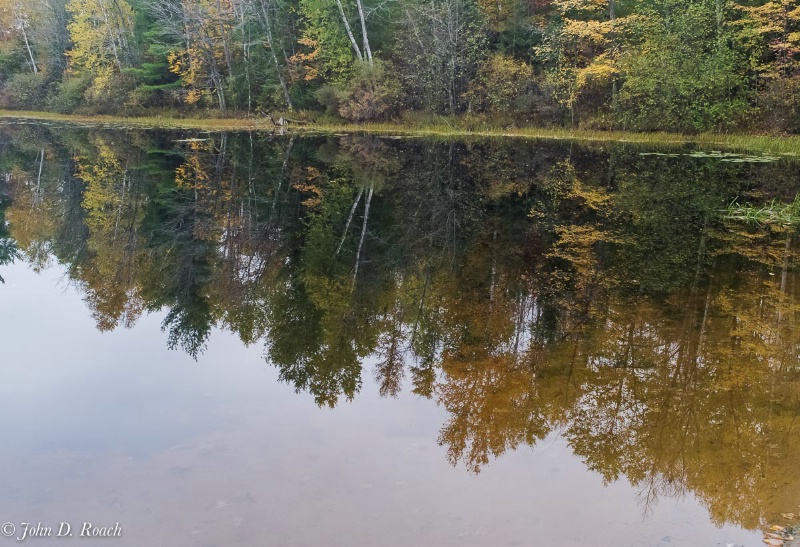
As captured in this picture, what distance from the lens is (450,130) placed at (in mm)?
35219

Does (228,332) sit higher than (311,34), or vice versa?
(311,34)

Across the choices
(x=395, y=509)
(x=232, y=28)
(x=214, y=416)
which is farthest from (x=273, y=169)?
(x=232, y=28)

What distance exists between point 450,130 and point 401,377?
30749 mm

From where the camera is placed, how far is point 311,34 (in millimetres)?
40406

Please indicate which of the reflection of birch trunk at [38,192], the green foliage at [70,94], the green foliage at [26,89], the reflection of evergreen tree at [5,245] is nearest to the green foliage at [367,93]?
the reflection of birch trunk at [38,192]

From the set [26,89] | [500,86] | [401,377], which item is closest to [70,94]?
[26,89]

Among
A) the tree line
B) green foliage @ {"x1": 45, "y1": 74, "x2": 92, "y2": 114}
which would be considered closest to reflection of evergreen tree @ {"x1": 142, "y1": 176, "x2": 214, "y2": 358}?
the tree line

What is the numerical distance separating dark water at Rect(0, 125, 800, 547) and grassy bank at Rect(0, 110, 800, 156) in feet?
53.0

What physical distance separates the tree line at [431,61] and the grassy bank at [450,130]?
71 cm

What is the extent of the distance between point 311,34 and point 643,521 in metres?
40.9

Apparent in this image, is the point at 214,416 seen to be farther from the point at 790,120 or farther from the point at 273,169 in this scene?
the point at 790,120

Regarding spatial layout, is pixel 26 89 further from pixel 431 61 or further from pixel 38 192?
pixel 38 192

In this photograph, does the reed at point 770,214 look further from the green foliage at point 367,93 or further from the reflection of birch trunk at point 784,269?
the green foliage at point 367,93

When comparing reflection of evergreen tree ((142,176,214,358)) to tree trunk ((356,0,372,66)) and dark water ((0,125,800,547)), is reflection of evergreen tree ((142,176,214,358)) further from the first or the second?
tree trunk ((356,0,372,66))
